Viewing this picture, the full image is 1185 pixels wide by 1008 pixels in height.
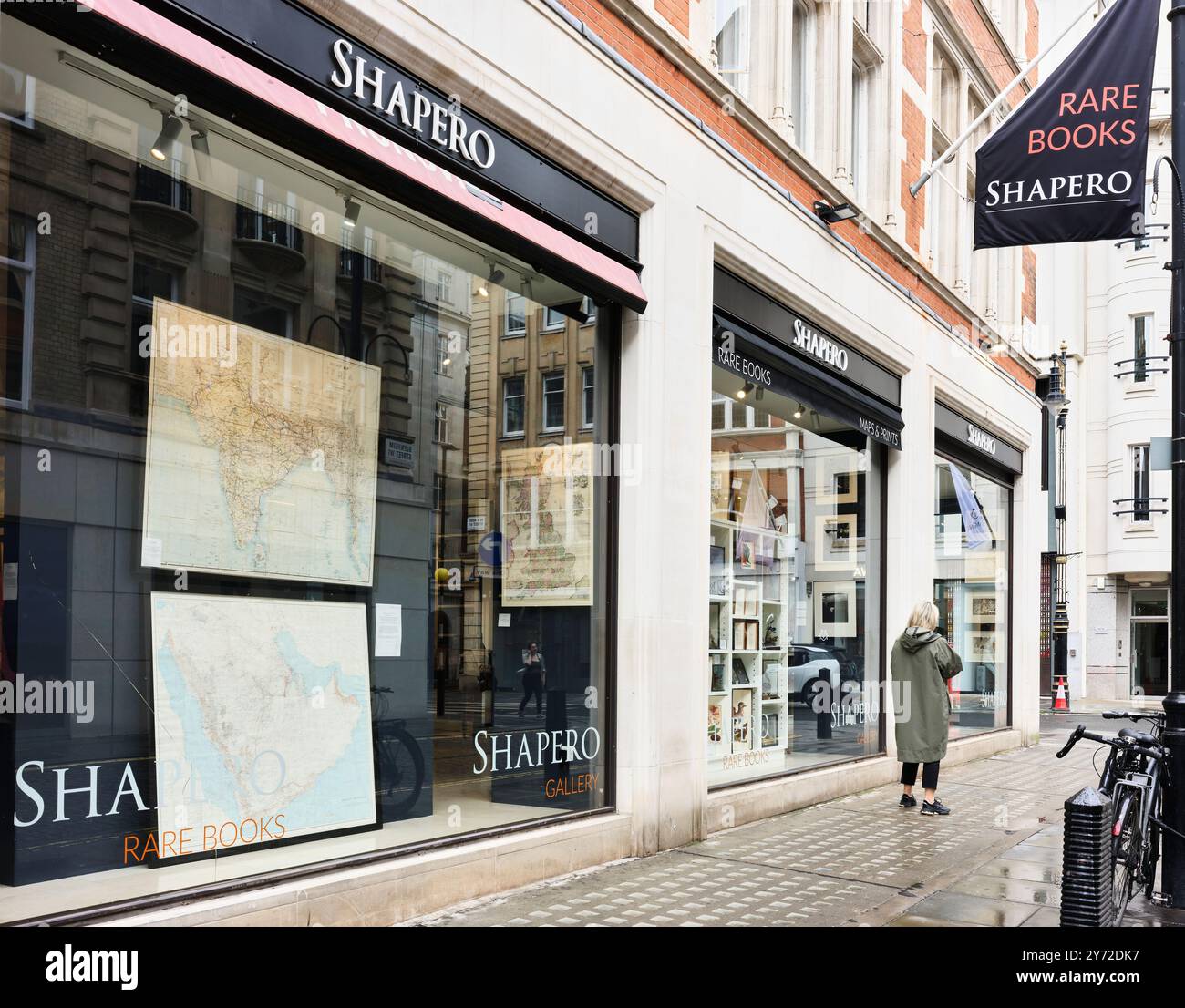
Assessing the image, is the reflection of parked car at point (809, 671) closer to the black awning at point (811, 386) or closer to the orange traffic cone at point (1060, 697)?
the black awning at point (811, 386)

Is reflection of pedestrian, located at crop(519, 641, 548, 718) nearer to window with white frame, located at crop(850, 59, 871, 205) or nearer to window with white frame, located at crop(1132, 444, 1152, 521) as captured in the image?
window with white frame, located at crop(850, 59, 871, 205)

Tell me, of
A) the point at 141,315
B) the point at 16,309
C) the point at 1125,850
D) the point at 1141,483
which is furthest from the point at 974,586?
the point at 1141,483

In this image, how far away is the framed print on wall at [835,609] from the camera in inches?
498

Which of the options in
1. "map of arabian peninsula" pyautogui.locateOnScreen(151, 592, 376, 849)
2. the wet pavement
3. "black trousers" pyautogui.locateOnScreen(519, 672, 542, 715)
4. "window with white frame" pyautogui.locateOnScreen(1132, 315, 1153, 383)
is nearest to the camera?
"map of arabian peninsula" pyautogui.locateOnScreen(151, 592, 376, 849)

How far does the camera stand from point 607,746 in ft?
27.6

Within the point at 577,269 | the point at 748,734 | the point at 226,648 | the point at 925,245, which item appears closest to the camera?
the point at 226,648

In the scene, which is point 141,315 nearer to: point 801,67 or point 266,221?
point 266,221

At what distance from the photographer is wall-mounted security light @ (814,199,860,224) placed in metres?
12.0

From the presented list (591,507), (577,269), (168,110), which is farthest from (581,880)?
(168,110)

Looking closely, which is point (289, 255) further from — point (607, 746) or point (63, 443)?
point (607, 746)

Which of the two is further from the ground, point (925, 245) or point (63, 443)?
point (925, 245)

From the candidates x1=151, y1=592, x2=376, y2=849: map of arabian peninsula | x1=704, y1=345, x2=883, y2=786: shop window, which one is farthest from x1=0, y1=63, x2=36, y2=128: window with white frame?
x1=704, y1=345, x2=883, y2=786: shop window

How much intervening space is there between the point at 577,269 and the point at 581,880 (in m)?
4.23

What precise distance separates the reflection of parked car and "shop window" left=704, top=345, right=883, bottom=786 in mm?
18
